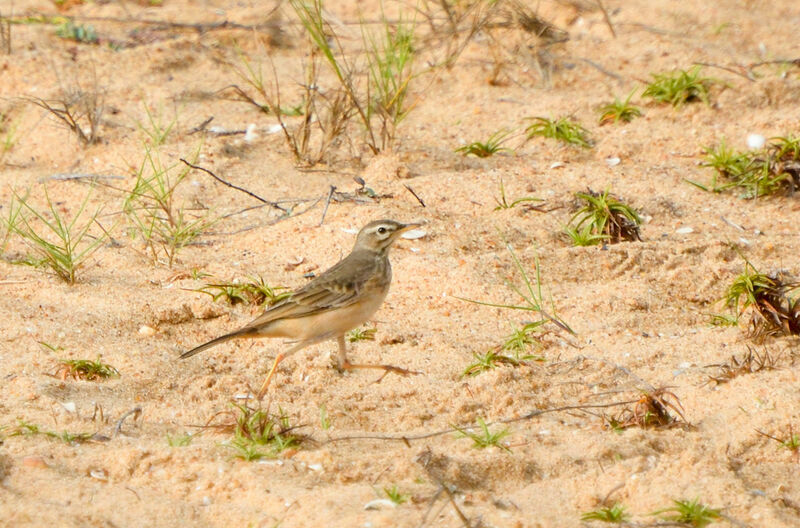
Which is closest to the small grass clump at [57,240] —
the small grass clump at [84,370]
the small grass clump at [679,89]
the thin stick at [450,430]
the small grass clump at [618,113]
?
the small grass clump at [84,370]

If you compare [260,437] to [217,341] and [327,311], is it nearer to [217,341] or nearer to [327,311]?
[217,341]

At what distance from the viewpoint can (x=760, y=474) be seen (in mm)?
4105

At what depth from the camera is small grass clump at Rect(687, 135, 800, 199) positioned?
274 inches

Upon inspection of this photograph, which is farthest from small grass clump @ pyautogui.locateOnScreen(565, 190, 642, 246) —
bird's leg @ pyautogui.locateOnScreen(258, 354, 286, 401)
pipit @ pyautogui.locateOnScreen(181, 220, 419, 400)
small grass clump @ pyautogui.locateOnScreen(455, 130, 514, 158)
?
bird's leg @ pyautogui.locateOnScreen(258, 354, 286, 401)

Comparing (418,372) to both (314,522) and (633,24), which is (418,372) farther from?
(633,24)

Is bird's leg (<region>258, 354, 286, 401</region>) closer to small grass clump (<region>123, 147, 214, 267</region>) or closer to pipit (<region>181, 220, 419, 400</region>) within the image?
pipit (<region>181, 220, 419, 400</region>)

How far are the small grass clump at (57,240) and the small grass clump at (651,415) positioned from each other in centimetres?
295

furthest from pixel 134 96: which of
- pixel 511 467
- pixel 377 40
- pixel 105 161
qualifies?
pixel 511 467

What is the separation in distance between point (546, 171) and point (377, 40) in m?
2.68

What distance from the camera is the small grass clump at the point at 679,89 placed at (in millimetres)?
8062

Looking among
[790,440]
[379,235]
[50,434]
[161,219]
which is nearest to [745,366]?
[790,440]

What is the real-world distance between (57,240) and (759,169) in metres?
4.54

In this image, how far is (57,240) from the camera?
6629 millimetres

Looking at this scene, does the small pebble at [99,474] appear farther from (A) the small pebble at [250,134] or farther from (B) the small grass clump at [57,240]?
(A) the small pebble at [250,134]
